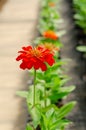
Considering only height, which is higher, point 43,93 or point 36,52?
point 36,52

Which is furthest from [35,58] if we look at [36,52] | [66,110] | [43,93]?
[43,93]

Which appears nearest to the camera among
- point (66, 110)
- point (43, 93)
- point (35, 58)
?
point (35, 58)

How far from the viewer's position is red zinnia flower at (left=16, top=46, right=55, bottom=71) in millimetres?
2189

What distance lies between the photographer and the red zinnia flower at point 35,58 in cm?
219

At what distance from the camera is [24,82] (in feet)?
12.2

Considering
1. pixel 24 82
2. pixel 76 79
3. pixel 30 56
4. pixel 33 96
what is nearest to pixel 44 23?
pixel 76 79

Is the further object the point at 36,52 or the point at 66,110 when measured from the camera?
the point at 66,110

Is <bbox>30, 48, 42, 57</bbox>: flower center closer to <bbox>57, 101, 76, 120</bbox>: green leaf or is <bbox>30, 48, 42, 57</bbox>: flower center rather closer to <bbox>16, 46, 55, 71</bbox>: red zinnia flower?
<bbox>16, 46, 55, 71</bbox>: red zinnia flower

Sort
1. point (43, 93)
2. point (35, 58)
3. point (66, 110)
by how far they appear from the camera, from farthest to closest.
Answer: point (43, 93) < point (66, 110) < point (35, 58)

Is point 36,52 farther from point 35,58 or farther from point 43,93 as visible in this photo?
point 43,93

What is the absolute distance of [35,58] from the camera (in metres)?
2.23

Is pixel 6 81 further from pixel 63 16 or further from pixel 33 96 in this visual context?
pixel 63 16

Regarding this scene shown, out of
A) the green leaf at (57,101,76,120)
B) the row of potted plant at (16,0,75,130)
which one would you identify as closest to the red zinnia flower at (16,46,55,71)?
the row of potted plant at (16,0,75,130)

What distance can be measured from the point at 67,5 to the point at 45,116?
4.89m
